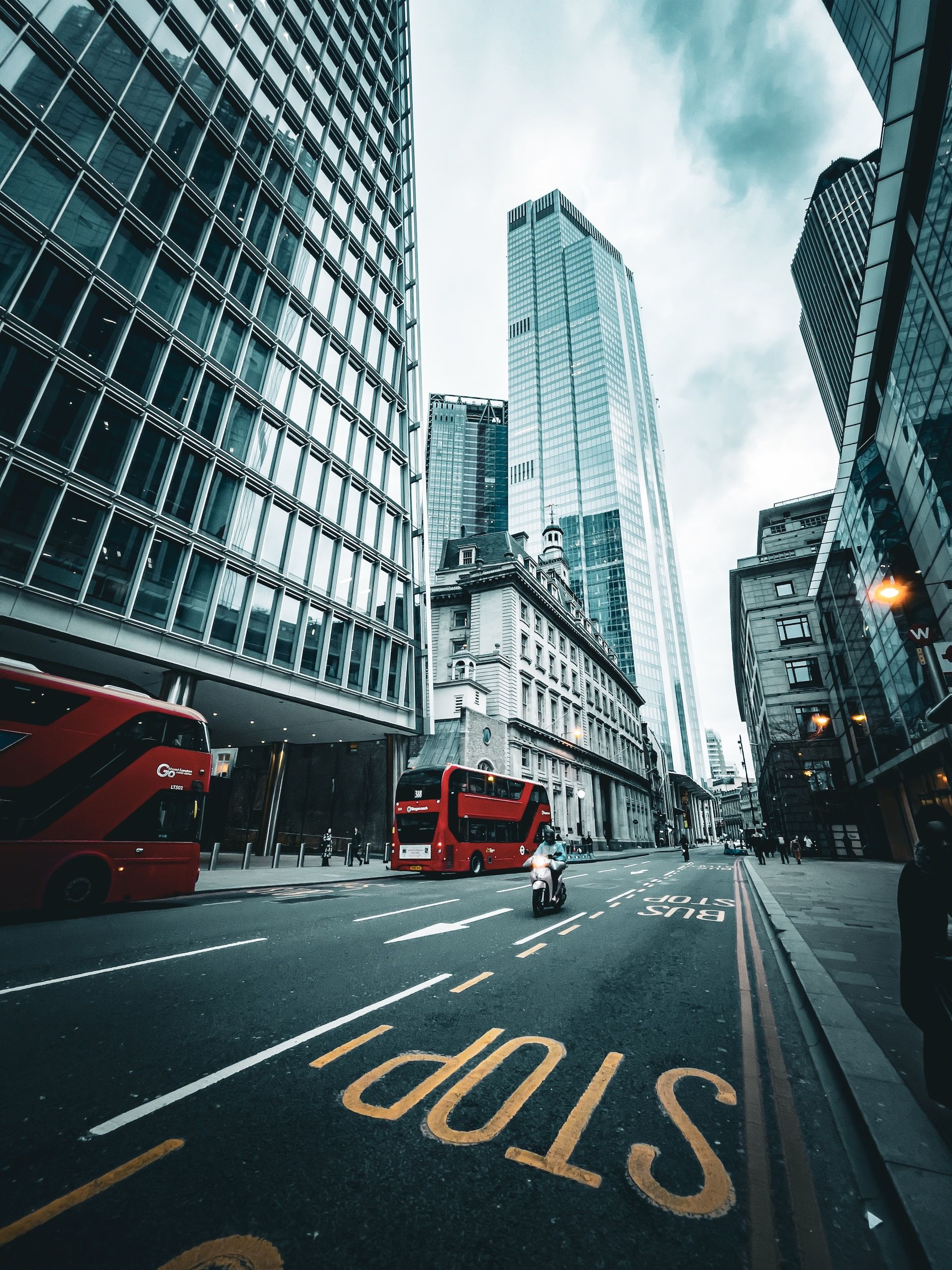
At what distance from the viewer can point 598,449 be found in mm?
120938

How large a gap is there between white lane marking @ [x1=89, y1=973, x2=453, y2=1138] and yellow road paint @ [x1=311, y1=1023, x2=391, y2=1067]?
0.30 m

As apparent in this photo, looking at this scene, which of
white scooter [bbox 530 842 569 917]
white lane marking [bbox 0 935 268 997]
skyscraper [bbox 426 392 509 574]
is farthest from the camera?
skyscraper [bbox 426 392 509 574]

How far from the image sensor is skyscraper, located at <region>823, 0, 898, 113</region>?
15828mm

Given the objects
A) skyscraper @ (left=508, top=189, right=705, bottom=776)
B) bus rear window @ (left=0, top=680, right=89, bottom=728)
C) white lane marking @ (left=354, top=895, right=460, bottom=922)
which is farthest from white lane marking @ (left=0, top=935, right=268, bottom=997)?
skyscraper @ (left=508, top=189, right=705, bottom=776)

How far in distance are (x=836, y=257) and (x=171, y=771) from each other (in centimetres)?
8577

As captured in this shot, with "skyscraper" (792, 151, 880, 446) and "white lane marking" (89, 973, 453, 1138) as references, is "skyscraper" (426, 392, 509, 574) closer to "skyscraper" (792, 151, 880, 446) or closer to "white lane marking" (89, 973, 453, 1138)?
"skyscraper" (792, 151, 880, 446)

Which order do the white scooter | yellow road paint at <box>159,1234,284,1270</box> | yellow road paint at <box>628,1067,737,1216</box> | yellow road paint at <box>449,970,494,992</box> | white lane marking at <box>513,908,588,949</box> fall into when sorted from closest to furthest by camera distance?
yellow road paint at <box>159,1234,284,1270</box> < yellow road paint at <box>628,1067,737,1216</box> < yellow road paint at <box>449,970,494,992</box> < white lane marking at <box>513,908,588,949</box> < the white scooter

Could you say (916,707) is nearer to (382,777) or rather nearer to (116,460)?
(382,777)

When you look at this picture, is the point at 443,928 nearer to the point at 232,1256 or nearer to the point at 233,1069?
Result: the point at 233,1069

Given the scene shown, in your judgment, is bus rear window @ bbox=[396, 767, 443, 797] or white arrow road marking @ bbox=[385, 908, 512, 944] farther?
bus rear window @ bbox=[396, 767, 443, 797]

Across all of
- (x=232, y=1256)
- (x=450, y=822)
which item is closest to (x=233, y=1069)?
(x=232, y=1256)

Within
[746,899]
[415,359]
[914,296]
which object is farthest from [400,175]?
[746,899]

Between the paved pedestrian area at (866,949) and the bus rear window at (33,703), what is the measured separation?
12191 millimetres

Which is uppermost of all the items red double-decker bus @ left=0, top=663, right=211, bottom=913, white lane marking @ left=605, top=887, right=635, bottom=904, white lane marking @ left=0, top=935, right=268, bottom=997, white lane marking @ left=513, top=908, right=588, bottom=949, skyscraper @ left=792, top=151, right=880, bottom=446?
skyscraper @ left=792, top=151, right=880, bottom=446
